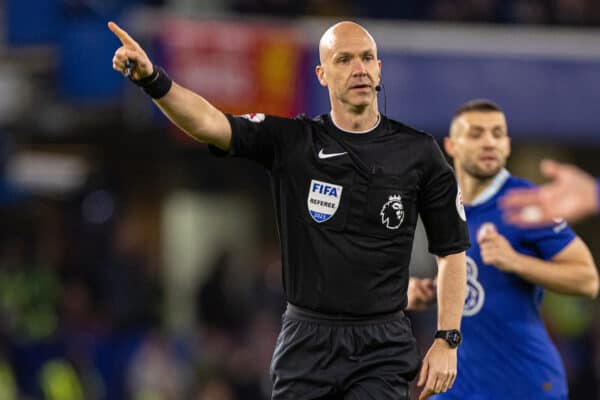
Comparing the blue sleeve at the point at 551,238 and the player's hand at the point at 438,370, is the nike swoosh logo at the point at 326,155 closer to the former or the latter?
the player's hand at the point at 438,370

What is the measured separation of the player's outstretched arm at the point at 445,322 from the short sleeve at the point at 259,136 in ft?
2.51

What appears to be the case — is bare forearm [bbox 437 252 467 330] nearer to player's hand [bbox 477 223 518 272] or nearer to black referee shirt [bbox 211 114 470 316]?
black referee shirt [bbox 211 114 470 316]

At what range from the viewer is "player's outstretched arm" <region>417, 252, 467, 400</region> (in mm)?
5156

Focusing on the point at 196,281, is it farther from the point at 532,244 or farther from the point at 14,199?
the point at 532,244

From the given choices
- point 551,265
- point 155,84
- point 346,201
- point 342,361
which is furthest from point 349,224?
Result: point 551,265

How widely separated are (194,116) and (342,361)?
3.38 feet

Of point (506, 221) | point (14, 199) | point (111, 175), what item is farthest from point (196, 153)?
point (506, 221)

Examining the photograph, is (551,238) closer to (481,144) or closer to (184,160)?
(481,144)

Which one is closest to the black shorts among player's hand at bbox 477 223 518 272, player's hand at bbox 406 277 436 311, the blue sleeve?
player's hand at bbox 406 277 436 311

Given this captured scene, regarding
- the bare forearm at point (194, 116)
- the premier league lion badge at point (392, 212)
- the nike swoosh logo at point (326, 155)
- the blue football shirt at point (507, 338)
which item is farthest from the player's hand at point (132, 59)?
the blue football shirt at point (507, 338)

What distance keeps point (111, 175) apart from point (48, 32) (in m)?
4.40

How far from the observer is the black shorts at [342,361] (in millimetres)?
5043

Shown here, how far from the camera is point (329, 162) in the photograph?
514 centimetres

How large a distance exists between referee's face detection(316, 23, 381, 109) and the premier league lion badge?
1.20 feet
